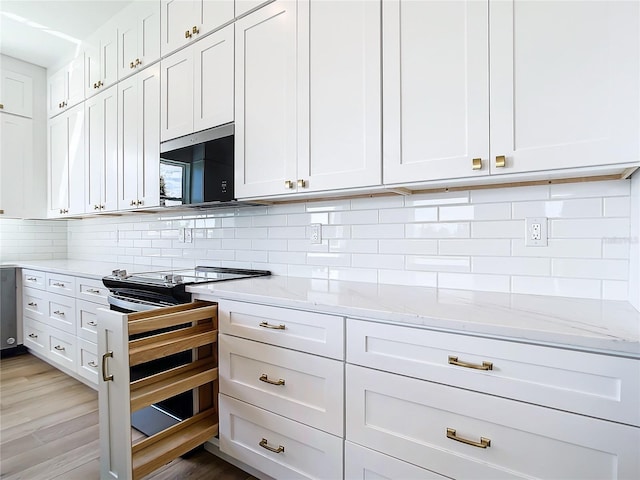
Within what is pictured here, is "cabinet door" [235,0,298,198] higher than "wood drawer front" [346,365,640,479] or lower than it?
higher

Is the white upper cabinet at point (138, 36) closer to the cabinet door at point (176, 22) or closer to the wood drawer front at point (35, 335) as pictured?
the cabinet door at point (176, 22)

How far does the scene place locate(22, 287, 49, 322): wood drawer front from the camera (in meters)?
3.00

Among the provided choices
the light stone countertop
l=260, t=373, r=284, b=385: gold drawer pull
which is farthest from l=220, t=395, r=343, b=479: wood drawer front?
the light stone countertop

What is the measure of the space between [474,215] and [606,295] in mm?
543

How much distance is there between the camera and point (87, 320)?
98.1 inches

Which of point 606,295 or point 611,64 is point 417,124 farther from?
point 606,295

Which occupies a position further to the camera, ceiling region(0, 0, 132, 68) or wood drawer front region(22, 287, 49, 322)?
wood drawer front region(22, 287, 49, 322)

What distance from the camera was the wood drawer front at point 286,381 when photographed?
126 centimetres

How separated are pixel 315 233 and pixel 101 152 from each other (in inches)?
85.8

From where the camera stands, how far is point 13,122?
342cm

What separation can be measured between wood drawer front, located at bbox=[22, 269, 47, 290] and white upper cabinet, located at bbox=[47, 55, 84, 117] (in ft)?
5.22

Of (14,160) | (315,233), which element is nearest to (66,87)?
(14,160)

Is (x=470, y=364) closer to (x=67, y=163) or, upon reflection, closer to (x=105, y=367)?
(x=105, y=367)

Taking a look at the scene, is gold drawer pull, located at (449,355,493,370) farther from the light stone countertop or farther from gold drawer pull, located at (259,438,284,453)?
gold drawer pull, located at (259,438,284,453)
